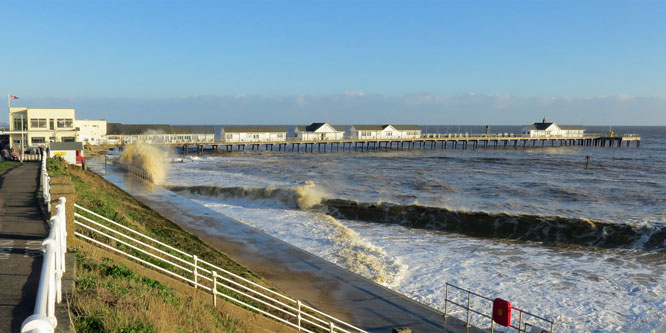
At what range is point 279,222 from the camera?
1115 inches

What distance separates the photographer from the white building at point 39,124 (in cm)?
5706

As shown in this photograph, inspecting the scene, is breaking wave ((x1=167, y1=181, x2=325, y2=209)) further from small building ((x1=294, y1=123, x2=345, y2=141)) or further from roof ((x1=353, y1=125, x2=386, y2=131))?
roof ((x1=353, y1=125, x2=386, y2=131))

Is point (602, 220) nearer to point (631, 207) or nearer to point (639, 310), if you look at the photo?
point (631, 207)

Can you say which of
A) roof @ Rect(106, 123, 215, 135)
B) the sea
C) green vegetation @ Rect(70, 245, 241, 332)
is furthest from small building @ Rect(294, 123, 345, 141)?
green vegetation @ Rect(70, 245, 241, 332)

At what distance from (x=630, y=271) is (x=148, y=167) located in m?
45.8

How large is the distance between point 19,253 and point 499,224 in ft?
82.0

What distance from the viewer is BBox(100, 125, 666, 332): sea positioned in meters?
16.7

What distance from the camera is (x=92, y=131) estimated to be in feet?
271

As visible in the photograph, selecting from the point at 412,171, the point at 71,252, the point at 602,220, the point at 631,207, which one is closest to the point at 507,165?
the point at 412,171

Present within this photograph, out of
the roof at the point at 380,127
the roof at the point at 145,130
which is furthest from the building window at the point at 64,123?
the roof at the point at 380,127

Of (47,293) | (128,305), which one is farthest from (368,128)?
(47,293)

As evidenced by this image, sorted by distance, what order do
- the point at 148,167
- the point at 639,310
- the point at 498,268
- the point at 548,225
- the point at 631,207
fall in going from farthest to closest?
the point at 148,167
the point at 631,207
the point at 548,225
the point at 498,268
the point at 639,310

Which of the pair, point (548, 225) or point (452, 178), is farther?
point (452, 178)

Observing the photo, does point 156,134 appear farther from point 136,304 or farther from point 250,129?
point 136,304
